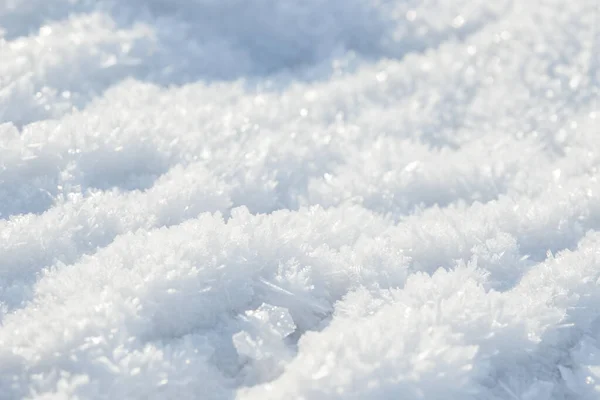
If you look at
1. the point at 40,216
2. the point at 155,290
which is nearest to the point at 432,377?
the point at 155,290

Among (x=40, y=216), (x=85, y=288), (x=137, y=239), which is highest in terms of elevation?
(x=40, y=216)

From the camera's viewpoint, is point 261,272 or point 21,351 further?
point 261,272

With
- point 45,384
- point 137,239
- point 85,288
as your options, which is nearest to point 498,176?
point 137,239

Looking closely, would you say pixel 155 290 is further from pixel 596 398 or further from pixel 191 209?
pixel 596 398

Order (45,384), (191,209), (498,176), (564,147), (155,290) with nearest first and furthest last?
(45,384) → (155,290) → (191,209) → (498,176) → (564,147)

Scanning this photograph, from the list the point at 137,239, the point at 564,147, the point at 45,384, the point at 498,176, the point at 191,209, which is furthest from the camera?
the point at 564,147

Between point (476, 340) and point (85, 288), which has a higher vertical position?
point (85, 288)

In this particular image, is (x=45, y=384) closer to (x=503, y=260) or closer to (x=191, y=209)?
(x=191, y=209)
